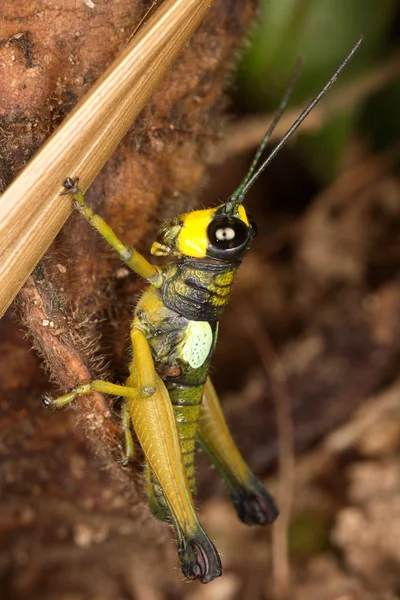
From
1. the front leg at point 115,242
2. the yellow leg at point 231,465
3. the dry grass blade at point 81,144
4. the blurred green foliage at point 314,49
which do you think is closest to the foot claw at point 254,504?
the yellow leg at point 231,465

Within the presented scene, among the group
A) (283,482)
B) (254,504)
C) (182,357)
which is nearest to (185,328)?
(182,357)

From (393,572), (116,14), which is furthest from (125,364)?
(393,572)

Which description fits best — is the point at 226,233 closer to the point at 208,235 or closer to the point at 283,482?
the point at 208,235

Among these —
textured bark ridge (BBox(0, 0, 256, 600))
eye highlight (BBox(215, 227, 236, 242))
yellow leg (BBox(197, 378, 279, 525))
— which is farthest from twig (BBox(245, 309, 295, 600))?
eye highlight (BBox(215, 227, 236, 242))

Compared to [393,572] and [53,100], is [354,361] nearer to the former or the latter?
[393,572]

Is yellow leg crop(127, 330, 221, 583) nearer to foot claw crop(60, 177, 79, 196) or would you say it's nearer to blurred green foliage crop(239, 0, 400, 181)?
foot claw crop(60, 177, 79, 196)

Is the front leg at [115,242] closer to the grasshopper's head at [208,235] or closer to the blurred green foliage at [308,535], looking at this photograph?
the grasshopper's head at [208,235]
